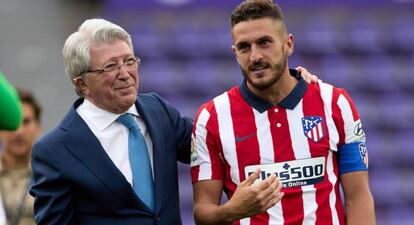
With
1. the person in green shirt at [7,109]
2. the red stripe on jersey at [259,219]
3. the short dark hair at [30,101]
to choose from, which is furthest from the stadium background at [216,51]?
the person in green shirt at [7,109]

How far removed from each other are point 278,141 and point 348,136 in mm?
269

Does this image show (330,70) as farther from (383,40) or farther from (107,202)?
(107,202)

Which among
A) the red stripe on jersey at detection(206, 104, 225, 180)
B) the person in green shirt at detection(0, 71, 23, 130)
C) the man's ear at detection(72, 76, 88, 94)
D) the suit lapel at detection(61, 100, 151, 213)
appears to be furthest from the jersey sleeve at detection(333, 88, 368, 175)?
the person in green shirt at detection(0, 71, 23, 130)

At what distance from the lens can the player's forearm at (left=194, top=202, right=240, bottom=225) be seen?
3956 mm

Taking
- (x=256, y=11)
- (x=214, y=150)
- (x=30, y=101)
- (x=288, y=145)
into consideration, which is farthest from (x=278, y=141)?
(x=30, y=101)

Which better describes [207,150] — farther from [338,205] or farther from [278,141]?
[338,205]

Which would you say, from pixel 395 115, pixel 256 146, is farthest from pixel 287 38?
pixel 395 115

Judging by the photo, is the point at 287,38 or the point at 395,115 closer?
the point at 287,38

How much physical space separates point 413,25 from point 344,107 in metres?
6.59

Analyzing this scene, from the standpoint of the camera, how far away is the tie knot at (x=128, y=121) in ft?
13.8

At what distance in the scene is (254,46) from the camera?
4047 mm

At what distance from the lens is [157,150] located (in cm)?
419

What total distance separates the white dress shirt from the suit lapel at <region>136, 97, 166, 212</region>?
0.12 ft

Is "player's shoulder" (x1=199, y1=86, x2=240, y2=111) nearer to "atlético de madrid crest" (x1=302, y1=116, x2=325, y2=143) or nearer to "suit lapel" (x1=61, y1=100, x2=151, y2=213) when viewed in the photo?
"atlético de madrid crest" (x1=302, y1=116, x2=325, y2=143)
